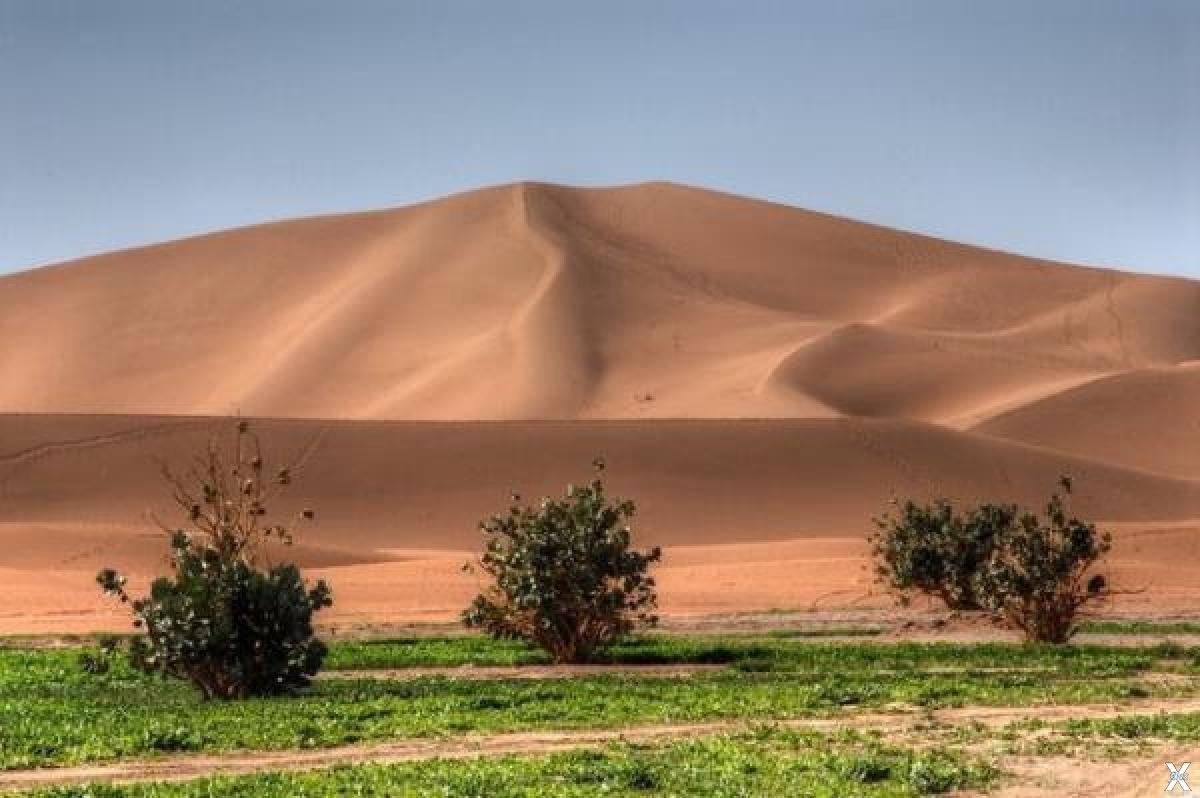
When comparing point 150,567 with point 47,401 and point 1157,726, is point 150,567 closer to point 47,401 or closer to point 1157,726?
point 1157,726

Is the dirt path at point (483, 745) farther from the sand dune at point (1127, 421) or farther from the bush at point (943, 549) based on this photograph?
the sand dune at point (1127, 421)

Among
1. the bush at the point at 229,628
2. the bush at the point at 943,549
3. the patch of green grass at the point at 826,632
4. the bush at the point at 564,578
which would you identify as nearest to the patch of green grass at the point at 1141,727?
the bush at the point at 229,628

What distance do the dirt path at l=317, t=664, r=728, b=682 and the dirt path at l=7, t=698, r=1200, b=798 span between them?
5.62m

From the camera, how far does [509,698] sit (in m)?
20.0

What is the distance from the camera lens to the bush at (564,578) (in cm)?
2642

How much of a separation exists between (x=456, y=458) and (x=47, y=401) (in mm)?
49651

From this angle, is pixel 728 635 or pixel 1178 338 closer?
pixel 728 635

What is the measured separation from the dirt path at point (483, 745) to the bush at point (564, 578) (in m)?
8.46

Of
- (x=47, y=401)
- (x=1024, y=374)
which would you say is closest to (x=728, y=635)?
(x=1024, y=374)

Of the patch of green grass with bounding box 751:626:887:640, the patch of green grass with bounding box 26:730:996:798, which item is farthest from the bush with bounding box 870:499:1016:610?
the patch of green grass with bounding box 26:730:996:798

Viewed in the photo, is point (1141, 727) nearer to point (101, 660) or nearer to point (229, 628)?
point (229, 628)

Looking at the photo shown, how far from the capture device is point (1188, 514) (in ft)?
256

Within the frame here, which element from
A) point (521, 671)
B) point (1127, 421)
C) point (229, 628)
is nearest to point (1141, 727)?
point (229, 628)

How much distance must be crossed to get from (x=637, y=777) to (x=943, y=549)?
23.7 meters
